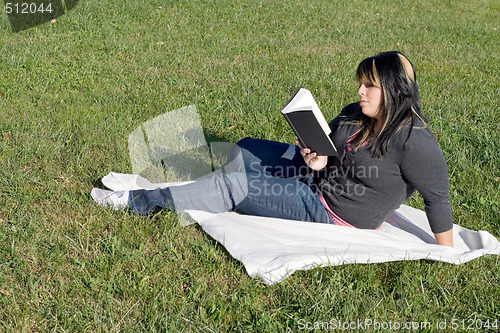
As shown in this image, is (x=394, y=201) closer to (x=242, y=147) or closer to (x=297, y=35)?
(x=242, y=147)

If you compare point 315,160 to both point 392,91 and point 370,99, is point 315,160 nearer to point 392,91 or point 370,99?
point 370,99

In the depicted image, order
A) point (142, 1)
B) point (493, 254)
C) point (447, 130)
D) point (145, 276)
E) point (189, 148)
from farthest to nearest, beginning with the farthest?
point (142, 1)
point (447, 130)
point (189, 148)
point (493, 254)
point (145, 276)

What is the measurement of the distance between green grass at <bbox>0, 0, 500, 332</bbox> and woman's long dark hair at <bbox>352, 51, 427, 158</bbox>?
0.82 metres

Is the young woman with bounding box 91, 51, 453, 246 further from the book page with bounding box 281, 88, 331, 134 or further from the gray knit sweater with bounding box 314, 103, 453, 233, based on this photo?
the book page with bounding box 281, 88, 331, 134

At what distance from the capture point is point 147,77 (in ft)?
22.2

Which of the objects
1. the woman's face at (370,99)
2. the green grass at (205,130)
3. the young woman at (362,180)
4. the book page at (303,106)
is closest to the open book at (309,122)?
the book page at (303,106)

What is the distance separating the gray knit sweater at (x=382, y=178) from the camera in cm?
325

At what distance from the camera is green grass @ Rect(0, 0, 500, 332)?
9.80 feet

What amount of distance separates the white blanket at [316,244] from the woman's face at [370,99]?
0.80 m

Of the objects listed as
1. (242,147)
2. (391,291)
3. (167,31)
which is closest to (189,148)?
(242,147)

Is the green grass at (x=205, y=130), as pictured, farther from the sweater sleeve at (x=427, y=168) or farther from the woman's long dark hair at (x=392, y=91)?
the woman's long dark hair at (x=392, y=91)

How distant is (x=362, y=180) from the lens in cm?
350

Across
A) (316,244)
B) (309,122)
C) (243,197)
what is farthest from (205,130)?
(316,244)

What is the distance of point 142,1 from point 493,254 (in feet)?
28.0
